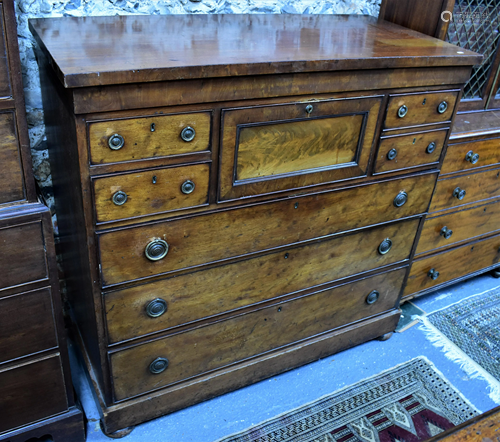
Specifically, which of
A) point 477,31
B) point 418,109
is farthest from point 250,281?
point 477,31

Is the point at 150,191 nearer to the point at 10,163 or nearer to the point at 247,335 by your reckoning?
the point at 10,163

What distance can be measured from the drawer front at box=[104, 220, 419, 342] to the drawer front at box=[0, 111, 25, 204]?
433 mm

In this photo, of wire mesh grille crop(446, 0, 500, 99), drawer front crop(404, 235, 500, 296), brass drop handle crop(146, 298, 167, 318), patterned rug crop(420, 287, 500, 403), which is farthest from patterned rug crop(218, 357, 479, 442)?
wire mesh grille crop(446, 0, 500, 99)

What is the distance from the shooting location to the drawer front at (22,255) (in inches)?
55.4

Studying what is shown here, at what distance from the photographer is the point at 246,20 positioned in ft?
6.50

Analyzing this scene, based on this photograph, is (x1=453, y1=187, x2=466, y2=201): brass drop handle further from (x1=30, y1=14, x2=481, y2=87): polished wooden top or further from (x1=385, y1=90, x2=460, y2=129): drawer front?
(x1=30, y1=14, x2=481, y2=87): polished wooden top

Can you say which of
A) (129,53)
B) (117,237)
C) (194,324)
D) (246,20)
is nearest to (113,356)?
(194,324)

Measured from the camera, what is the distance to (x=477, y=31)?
2.23 metres

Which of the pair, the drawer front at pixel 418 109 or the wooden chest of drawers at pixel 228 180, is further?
the drawer front at pixel 418 109

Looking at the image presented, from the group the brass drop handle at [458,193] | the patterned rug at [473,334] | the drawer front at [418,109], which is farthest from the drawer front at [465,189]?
the patterned rug at [473,334]

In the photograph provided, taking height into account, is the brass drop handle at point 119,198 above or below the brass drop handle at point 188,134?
below

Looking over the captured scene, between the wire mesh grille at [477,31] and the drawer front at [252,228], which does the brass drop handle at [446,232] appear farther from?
the wire mesh grille at [477,31]

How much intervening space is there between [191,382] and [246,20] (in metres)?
1.46

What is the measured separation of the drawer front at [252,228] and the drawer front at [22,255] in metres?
0.18
